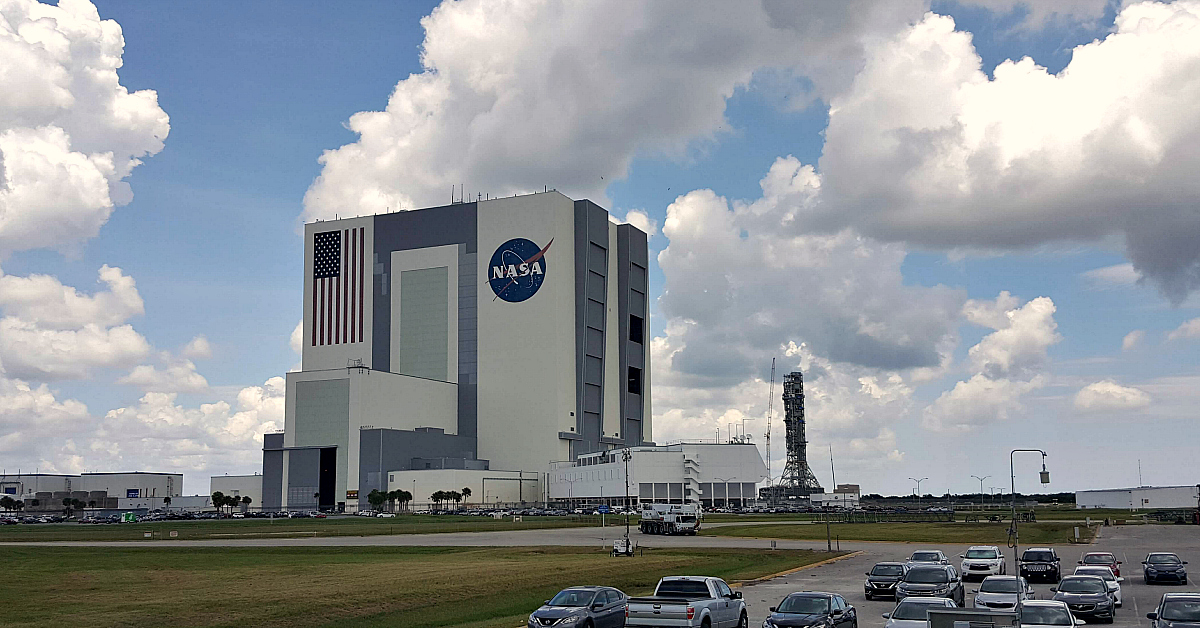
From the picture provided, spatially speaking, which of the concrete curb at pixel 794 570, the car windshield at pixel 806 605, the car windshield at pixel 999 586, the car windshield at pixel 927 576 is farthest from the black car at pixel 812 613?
the concrete curb at pixel 794 570

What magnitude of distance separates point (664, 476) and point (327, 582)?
144524 mm

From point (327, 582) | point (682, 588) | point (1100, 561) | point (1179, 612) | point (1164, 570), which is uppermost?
point (682, 588)

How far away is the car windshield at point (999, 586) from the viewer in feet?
125

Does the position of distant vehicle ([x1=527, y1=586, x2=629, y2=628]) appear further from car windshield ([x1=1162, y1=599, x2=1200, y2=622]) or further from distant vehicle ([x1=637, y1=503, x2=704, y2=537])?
distant vehicle ([x1=637, y1=503, x2=704, y2=537])

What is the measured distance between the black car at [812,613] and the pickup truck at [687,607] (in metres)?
1.51

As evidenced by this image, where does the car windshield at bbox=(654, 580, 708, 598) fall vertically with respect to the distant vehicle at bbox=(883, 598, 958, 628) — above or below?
above

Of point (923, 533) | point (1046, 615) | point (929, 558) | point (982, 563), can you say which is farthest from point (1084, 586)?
point (923, 533)

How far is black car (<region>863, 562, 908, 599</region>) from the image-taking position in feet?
146

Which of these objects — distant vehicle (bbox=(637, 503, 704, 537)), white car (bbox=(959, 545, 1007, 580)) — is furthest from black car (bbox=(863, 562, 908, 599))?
distant vehicle (bbox=(637, 503, 704, 537))

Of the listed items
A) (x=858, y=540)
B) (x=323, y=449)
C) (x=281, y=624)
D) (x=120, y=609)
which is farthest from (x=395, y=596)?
(x=323, y=449)

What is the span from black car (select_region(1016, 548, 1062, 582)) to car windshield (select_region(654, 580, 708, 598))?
1100 inches

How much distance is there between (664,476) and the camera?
19300 centimetres

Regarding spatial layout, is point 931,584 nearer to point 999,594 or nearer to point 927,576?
point 927,576

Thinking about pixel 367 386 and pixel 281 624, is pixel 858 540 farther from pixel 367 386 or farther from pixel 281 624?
pixel 367 386
